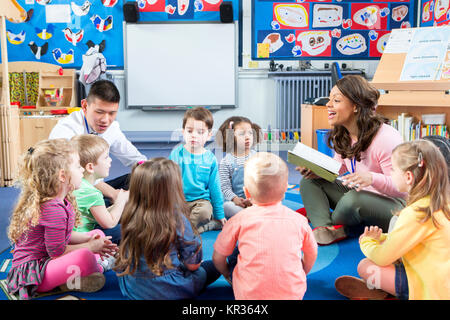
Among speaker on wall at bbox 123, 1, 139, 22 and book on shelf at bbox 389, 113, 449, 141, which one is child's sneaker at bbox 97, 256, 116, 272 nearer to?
book on shelf at bbox 389, 113, 449, 141

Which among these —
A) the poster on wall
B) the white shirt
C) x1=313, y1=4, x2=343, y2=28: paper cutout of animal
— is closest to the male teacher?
the white shirt

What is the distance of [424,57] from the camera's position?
10.2 ft

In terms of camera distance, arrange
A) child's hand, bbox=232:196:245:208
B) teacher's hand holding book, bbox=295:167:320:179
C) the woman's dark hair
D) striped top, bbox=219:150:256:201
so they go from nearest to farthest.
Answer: the woman's dark hair < teacher's hand holding book, bbox=295:167:320:179 < child's hand, bbox=232:196:245:208 < striped top, bbox=219:150:256:201

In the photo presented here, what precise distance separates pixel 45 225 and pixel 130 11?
4.07 m

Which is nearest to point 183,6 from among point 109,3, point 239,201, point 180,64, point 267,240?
point 180,64

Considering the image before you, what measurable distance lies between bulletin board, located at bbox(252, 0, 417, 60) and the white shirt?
304 centimetres

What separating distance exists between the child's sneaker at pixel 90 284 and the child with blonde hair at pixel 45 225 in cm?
1

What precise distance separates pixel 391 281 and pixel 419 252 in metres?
0.14

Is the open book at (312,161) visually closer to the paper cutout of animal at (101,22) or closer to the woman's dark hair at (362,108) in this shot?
the woman's dark hair at (362,108)

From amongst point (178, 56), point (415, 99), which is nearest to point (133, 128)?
point (178, 56)

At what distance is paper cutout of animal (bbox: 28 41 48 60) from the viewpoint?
16.7ft

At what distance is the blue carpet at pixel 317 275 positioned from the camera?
1493 mm

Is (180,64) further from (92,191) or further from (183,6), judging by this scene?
(92,191)
